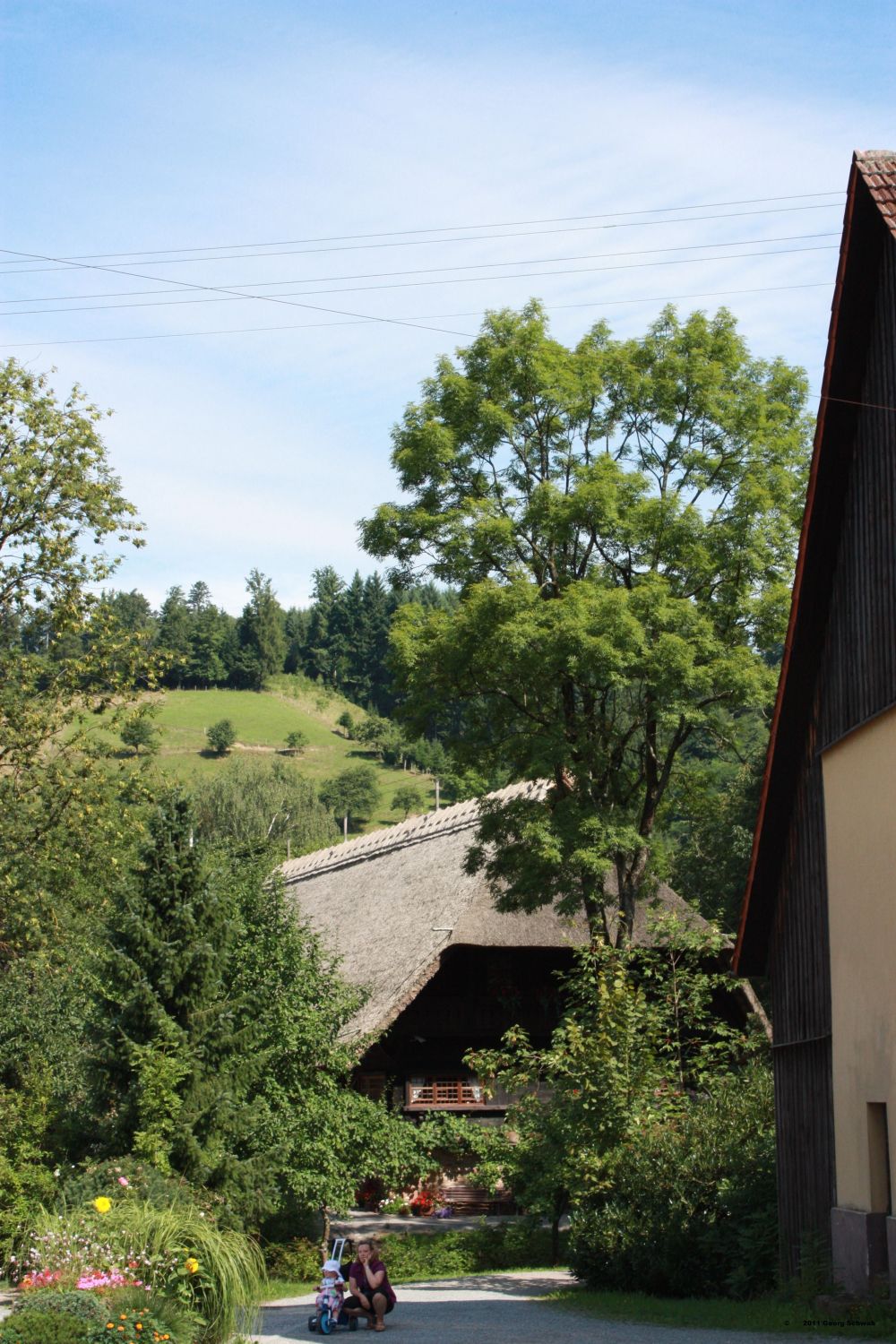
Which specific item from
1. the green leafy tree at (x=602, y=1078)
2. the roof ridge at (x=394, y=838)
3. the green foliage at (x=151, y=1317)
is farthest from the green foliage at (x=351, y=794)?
the green foliage at (x=151, y=1317)

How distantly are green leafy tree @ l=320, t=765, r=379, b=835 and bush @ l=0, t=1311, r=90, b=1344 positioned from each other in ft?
323

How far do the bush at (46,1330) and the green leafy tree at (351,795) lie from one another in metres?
98.4

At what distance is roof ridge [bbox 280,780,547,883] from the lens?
3644 centimetres

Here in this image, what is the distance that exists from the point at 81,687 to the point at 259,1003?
Answer: 774 cm

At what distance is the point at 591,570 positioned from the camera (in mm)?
23297

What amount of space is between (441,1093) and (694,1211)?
1257 cm

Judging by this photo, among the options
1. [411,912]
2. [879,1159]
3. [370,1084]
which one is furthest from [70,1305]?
[411,912]

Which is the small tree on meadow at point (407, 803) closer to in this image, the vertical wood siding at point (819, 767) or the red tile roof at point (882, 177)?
the vertical wood siding at point (819, 767)

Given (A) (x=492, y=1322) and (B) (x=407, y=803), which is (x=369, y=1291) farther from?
(B) (x=407, y=803)

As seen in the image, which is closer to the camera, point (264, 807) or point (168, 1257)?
point (168, 1257)

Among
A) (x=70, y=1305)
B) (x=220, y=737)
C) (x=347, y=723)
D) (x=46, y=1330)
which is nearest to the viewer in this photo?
(x=46, y=1330)

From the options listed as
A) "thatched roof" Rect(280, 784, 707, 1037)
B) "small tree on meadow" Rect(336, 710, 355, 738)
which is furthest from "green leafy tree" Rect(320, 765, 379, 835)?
"thatched roof" Rect(280, 784, 707, 1037)

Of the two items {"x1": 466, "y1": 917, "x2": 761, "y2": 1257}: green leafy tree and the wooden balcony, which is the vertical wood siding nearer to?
{"x1": 466, "y1": 917, "x2": 761, "y2": 1257}: green leafy tree

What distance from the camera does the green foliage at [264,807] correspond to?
81.7 meters
